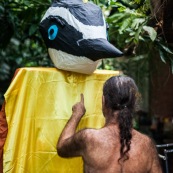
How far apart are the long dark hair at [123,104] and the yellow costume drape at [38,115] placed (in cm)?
41

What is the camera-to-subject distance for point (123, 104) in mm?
2064

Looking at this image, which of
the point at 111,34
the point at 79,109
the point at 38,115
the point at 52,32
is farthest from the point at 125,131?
the point at 111,34

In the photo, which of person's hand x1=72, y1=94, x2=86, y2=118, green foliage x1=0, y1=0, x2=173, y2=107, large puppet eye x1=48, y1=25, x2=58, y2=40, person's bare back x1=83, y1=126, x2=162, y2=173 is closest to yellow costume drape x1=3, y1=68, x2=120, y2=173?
person's hand x1=72, y1=94, x2=86, y2=118

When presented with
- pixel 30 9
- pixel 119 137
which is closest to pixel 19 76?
pixel 119 137

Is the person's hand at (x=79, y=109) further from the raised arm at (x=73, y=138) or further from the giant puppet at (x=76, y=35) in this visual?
the giant puppet at (x=76, y=35)

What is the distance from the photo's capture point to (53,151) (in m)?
2.42

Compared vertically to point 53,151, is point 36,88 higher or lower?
higher

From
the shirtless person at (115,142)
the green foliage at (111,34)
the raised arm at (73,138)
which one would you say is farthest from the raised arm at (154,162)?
the green foliage at (111,34)

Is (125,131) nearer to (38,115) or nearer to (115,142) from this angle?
(115,142)

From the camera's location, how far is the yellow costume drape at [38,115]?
2.36 metres

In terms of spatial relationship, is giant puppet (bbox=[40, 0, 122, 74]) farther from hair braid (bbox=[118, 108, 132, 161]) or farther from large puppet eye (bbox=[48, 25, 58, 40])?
hair braid (bbox=[118, 108, 132, 161])

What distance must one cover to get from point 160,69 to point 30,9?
5.97 feet

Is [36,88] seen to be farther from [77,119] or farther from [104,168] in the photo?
[104,168]

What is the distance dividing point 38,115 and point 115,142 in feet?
1.89
